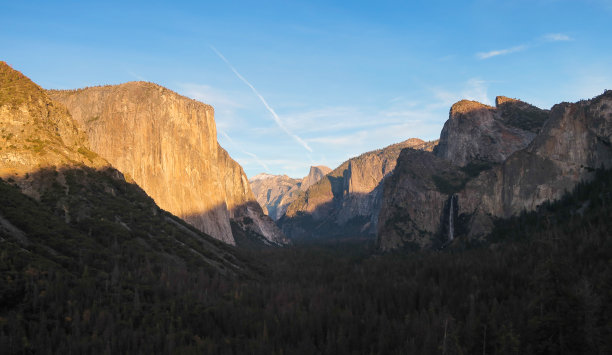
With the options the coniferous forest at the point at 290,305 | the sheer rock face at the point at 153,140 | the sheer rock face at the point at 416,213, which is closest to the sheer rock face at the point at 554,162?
the sheer rock face at the point at 416,213

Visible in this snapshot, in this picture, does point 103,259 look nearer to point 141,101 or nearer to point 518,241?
point 141,101

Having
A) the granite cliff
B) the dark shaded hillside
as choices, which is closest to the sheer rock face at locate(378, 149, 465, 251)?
the granite cliff

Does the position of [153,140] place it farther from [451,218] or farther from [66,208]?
[451,218]

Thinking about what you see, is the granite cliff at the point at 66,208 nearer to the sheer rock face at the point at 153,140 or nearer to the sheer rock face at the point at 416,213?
the sheer rock face at the point at 153,140

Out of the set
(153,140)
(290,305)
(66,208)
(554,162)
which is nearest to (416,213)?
(554,162)

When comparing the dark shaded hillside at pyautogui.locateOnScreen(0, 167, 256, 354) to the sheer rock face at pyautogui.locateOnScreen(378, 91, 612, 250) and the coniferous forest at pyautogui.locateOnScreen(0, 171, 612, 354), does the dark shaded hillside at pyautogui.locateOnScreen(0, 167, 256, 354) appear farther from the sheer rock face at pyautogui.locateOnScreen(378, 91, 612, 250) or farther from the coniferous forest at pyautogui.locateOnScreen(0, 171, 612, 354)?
the sheer rock face at pyautogui.locateOnScreen(378, 91, 612, 250)
